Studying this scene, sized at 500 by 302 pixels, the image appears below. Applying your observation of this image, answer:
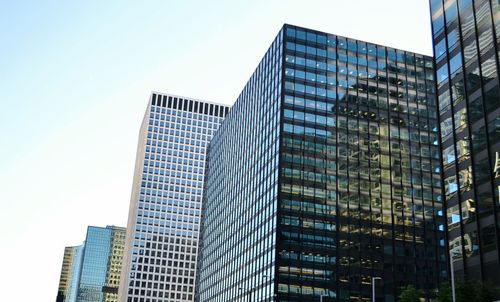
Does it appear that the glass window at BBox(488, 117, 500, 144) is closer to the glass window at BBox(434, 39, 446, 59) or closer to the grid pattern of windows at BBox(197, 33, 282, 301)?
the glass window at BBox(434, 39, 446, 59)

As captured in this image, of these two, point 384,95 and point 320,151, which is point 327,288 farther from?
point 384,95

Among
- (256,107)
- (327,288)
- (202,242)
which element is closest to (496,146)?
(327,288)

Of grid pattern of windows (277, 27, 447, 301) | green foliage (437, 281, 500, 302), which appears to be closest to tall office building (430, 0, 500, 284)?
green foliage (437, 281, 500, 302)

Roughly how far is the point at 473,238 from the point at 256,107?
265 ft

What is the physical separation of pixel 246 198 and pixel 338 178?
2529cm

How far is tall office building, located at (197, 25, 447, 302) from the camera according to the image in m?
104

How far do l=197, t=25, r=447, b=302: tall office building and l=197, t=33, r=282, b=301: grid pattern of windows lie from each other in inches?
21.3

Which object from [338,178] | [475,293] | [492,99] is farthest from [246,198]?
[475,293]

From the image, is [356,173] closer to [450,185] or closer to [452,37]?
[452,37]

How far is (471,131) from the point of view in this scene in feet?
189

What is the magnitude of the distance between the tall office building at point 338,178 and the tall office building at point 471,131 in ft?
150

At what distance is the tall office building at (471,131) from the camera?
52.9m

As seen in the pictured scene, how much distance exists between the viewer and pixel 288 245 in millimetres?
103938

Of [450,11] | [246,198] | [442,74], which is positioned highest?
[450,11]
